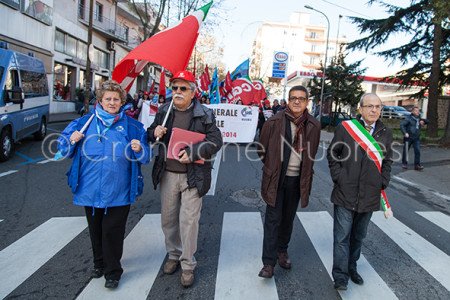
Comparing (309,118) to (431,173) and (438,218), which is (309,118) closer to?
(438,218)

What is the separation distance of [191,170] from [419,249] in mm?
3150

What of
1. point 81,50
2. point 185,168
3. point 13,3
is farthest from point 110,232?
point 81,50

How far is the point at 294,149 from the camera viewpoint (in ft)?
11.8

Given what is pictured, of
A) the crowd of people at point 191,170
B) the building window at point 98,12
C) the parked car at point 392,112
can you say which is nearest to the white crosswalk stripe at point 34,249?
the crowd of people at point 191,170

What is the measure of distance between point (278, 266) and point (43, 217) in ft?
11.1

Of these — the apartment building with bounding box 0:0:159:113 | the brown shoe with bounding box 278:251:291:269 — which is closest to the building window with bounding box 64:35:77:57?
the apartment building with bounding box 0:0:159:113

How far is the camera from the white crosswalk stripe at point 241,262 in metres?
3.38

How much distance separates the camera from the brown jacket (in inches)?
141

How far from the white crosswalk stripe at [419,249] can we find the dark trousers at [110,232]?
3.19 metres

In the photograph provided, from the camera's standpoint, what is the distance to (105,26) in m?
33.9

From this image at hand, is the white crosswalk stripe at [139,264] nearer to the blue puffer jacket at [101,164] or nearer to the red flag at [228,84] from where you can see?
the blue puffer jacket at [101,164]

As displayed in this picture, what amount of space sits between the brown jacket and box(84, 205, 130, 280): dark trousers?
1365 mm

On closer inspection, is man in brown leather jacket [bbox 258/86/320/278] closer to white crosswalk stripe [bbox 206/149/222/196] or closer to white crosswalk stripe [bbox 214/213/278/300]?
white crosswalk stripe [bbox 214/213/278/300]

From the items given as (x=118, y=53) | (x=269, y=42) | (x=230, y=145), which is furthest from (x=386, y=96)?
(x=269, y=42)
